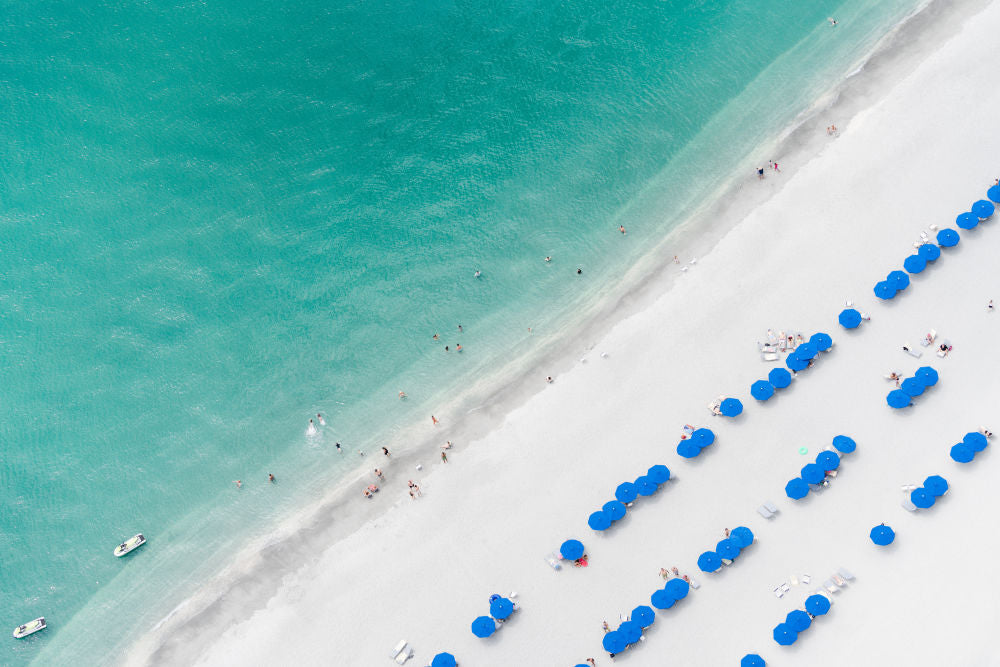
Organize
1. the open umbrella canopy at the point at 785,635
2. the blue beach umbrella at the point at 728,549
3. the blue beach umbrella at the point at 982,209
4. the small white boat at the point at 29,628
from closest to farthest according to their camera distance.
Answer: the open umbrella canopy at the point at 785,635, the blue beach umbrella at the point at 728,549, the small white boat at the point at 29,628, the blue beach umbrella at the point at 982,209

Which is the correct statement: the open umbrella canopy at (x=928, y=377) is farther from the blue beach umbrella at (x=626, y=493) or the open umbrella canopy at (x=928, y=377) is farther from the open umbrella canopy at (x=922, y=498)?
the blue beach umbrella at (x=626, y=493)

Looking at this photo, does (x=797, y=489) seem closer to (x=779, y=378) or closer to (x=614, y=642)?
(x=779, y=378)

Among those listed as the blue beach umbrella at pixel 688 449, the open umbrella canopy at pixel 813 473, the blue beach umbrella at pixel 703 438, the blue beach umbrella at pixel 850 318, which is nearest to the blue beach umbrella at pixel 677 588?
the blue beach umbrella at pixel 688 449

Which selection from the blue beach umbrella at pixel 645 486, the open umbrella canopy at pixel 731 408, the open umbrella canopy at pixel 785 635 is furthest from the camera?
the open umbrella canopy at pixel 731 408

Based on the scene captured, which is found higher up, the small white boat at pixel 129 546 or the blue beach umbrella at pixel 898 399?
the small white boat at pixel 129 546

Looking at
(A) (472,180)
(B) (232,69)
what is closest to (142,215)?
(B) (232,69)

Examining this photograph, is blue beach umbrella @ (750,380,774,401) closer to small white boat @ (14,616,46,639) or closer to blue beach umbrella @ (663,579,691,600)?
blue beach umbrella @ (663,579,691,600)

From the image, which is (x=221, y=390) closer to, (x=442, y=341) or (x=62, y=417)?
(x=62, y=417)
